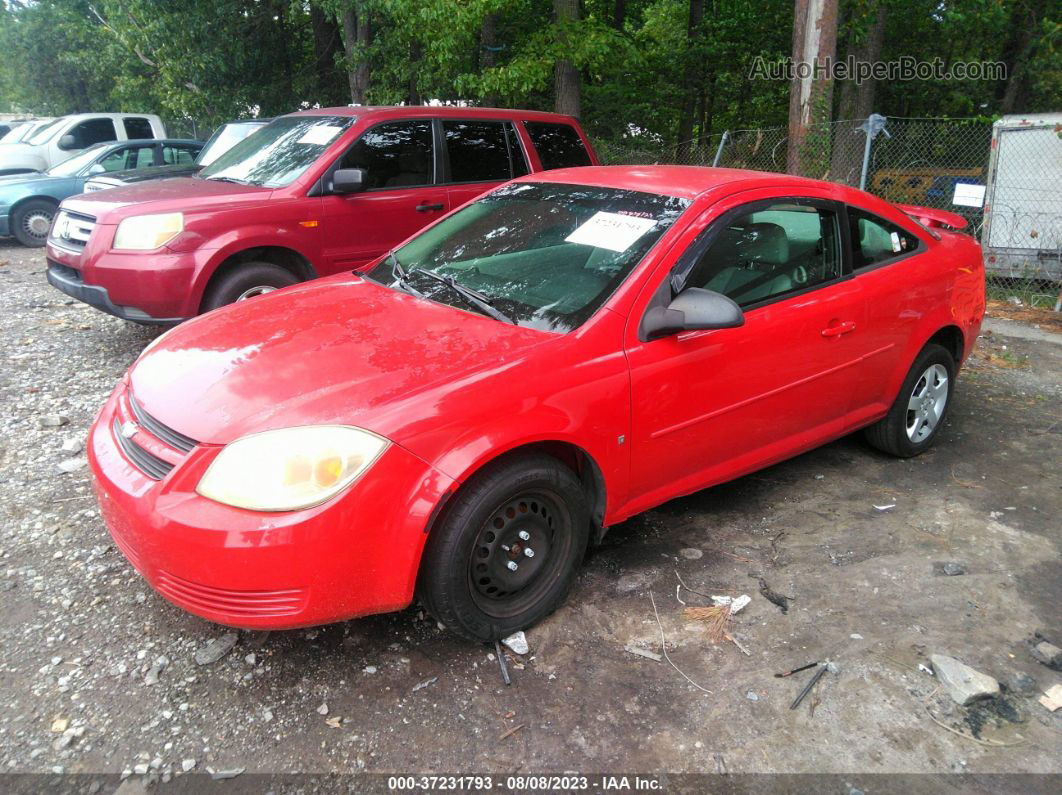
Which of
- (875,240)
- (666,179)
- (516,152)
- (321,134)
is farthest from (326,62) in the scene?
(875,240)

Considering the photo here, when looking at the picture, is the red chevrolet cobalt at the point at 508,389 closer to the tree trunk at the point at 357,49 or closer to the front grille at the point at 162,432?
the front grille at the point at 162,432

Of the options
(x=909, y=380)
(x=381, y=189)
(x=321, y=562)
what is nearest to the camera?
(x=321, y=562)

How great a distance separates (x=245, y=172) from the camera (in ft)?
20.2

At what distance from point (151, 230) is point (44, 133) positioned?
39.0 ft

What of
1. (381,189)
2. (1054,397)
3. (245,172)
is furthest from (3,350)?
(1054,397)

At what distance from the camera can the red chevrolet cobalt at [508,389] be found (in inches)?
93.6

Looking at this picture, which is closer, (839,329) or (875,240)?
(839,329)

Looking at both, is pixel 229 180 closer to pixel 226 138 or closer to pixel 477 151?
pixel 477 151

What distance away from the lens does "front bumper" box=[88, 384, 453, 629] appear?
2309 millimetres

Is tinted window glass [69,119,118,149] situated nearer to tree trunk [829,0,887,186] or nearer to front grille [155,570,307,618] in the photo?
tree trunk [829,0,887,186]

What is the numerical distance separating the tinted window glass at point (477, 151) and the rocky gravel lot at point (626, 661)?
12.2 ft

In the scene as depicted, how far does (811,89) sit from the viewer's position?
912cm

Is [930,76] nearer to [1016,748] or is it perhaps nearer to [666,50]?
[666,50]

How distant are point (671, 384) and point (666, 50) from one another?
18.9 metres
